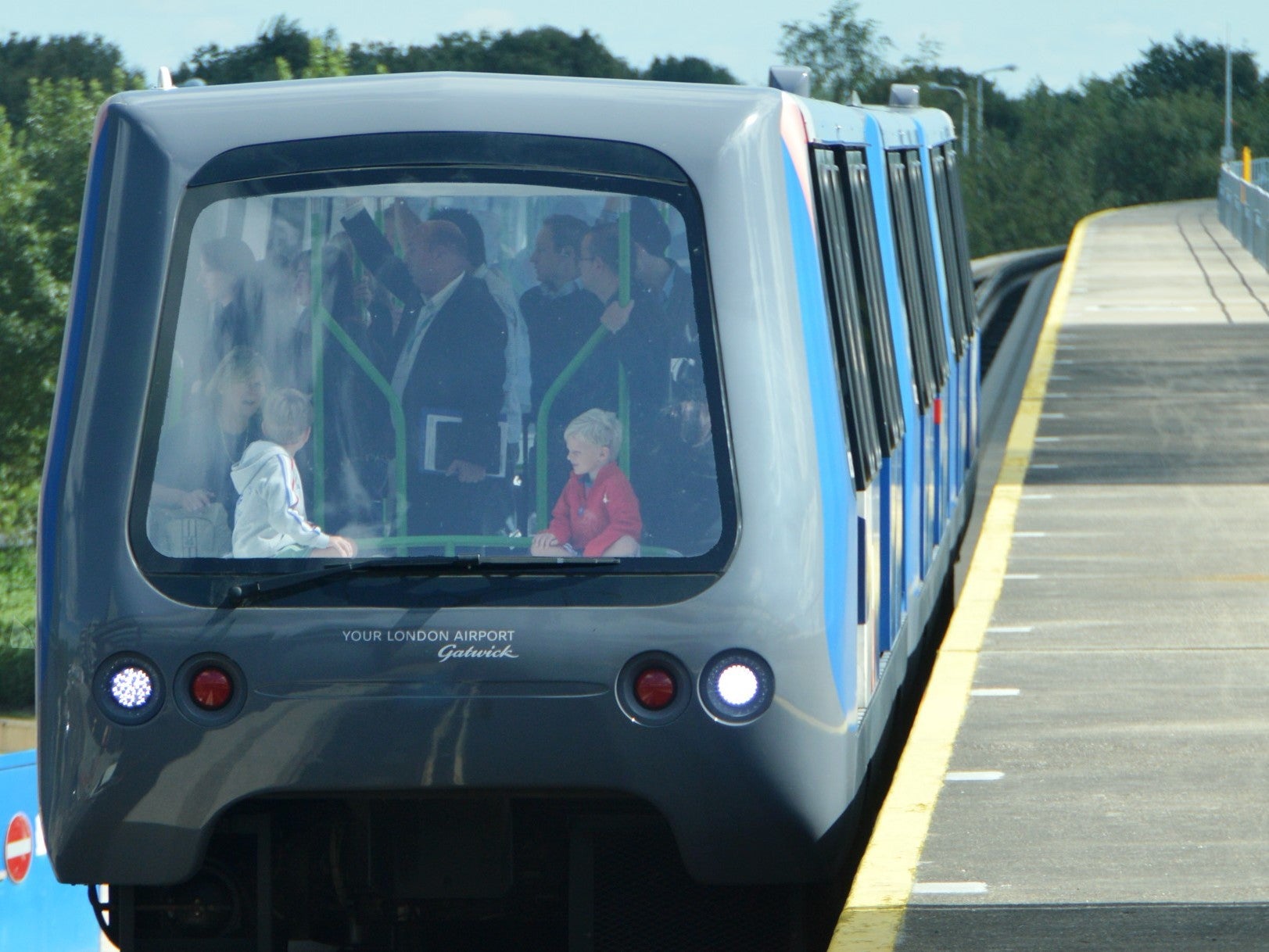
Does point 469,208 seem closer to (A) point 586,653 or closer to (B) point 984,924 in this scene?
(A) point 586,653

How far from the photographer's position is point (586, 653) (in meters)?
5.03

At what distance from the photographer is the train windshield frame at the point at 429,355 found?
5145 millimetres

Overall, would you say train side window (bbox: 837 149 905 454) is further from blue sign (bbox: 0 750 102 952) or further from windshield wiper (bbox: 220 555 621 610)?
blue sign (bbox: 0 750 102 952)

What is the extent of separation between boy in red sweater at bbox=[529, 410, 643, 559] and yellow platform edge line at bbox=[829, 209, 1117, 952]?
41.9 inches

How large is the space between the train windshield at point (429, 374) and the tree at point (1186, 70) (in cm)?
13321

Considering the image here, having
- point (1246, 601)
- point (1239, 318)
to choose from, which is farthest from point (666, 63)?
point (1246, 601)

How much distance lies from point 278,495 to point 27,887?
701cm

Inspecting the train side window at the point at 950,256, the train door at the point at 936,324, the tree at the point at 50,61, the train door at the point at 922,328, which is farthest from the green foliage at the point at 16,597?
the tree at the point at 50,61

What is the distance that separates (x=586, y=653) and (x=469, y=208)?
1058 millimetres

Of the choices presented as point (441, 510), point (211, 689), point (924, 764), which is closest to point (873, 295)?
point (924, 764)

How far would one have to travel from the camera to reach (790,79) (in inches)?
260

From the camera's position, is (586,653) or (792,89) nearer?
(586,653)

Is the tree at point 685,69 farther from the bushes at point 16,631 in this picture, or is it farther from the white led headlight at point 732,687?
the white led headlight at point 732,687

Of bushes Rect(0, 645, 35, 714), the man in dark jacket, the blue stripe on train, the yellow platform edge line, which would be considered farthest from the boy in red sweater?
bushes Rect(0, 645, 35, 714)
